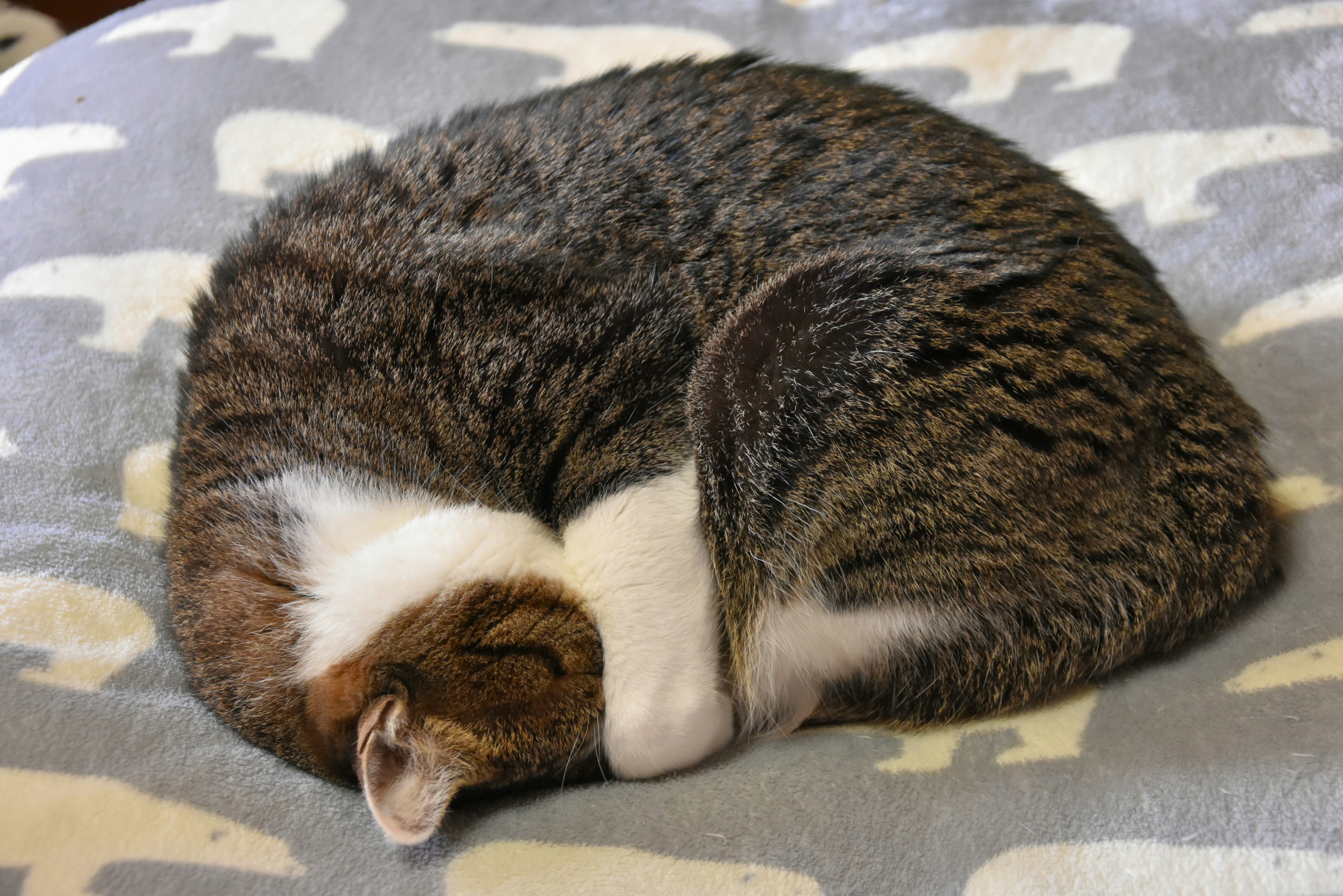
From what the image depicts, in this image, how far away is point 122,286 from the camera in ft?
7.86

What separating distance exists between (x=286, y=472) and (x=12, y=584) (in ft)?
1.94

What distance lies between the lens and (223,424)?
1774 millimetres

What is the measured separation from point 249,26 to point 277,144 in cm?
50

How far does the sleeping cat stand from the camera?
1.58 m

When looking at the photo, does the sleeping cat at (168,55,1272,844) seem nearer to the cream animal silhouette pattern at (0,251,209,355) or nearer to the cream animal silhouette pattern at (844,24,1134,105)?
the cream animal silhouette pattern at (0,251,209,355)

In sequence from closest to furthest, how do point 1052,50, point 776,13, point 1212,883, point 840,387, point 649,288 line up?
point 1212,883, point 840,387, point 649,288, point 1052,50, point 776,13

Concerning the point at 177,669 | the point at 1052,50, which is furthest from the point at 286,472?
the point at 1052,50

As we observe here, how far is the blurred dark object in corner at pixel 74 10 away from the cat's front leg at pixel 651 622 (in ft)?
10.2

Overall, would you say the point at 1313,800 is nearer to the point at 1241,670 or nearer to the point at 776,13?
the point at 1241,670

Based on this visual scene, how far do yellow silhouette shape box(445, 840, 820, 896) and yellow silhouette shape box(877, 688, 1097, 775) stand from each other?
0.30 meters

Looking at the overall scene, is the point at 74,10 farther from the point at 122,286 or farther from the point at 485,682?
the point at 485,682

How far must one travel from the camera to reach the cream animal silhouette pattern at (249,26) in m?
2.88

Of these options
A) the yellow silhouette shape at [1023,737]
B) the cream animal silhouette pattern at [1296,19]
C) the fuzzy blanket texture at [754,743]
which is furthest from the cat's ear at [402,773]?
the cream animal silhouette pattern at [1296,19]

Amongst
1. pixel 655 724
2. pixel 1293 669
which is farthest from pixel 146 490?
pixel 1293 669
